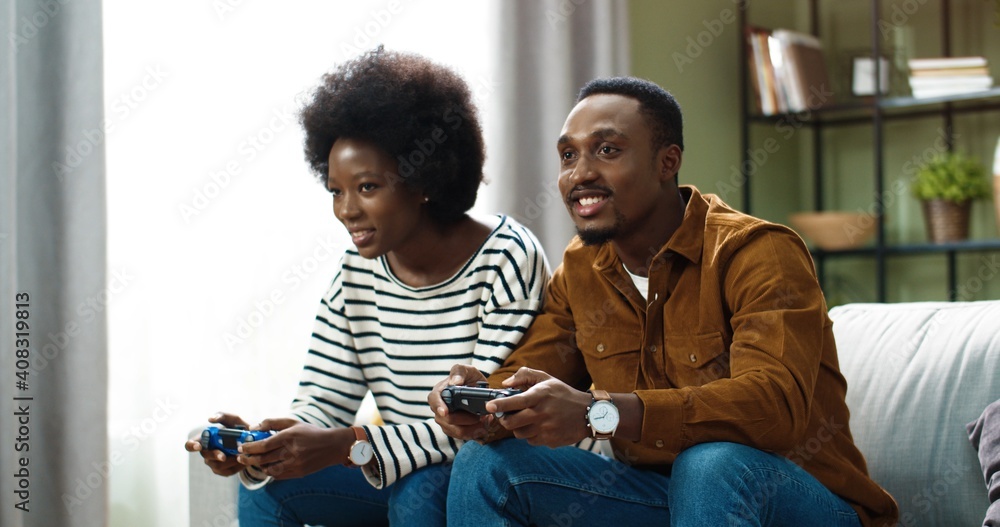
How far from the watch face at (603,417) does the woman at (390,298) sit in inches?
12.9

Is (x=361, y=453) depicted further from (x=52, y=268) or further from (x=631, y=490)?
(x=52, y=268)

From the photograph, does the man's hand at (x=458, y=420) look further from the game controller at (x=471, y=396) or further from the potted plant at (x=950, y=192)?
the potted plant at (x=950, y=192)

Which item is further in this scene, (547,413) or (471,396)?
(471,396)

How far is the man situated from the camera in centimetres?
122

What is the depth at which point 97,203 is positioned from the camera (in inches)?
79.1

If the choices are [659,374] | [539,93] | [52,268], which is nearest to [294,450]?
[659,374]

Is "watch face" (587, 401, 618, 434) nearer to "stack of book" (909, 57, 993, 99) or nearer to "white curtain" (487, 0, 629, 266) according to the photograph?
"white curtain" (487, 0, 629, 266)

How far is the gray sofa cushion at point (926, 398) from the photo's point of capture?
60.0 inches

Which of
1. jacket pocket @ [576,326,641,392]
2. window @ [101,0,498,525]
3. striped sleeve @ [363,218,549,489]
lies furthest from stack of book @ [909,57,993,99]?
jacket pocket @ [576,326,641,392]

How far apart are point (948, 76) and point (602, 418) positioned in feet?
7.68

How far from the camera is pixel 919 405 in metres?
1.60

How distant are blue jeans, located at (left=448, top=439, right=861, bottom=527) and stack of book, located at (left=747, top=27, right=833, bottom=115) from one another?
7.16 ft

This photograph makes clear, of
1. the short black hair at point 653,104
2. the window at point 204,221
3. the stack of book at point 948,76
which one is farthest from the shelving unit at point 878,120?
the short black hair at point 653,104

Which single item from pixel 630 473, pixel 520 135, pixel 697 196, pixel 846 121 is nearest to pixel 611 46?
pixel 520 135
